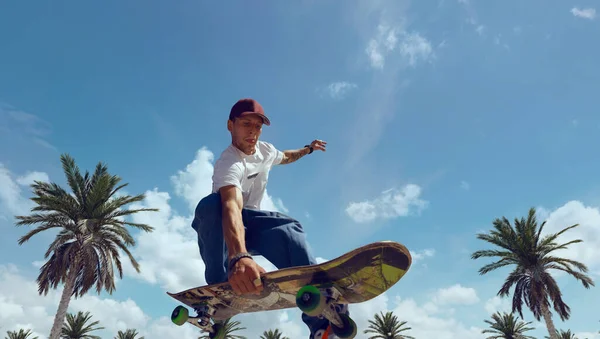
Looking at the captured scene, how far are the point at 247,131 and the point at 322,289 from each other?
1.63 m

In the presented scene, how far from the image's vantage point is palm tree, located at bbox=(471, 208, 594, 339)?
82.0 ft

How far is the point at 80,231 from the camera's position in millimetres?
19500

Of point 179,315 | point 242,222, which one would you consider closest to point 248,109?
point 242,222

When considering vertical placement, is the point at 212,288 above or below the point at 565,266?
below

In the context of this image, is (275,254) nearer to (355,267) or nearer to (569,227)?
(355,267)

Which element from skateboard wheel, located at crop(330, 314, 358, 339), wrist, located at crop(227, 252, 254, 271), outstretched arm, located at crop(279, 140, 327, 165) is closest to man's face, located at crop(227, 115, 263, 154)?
outstretched arm, located at crop(279, 140, 327, 165)

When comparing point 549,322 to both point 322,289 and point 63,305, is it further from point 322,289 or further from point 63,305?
point 322,289

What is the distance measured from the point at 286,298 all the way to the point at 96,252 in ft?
64.8

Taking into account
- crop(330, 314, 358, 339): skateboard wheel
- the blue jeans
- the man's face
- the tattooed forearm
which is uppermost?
the tattooed forearm

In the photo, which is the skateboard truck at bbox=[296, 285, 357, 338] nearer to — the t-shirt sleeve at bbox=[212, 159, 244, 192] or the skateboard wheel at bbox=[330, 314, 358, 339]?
the skateboard wheel at bbox=[330, 314, 358, 339]

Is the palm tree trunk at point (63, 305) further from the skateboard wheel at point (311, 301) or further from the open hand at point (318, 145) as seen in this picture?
the skateboard wheel at point (311, 301)

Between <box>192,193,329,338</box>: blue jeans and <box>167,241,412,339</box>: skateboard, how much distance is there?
0.59ft

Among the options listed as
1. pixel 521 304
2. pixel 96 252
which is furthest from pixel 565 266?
pixel 96 252

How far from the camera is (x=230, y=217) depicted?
309 cm
